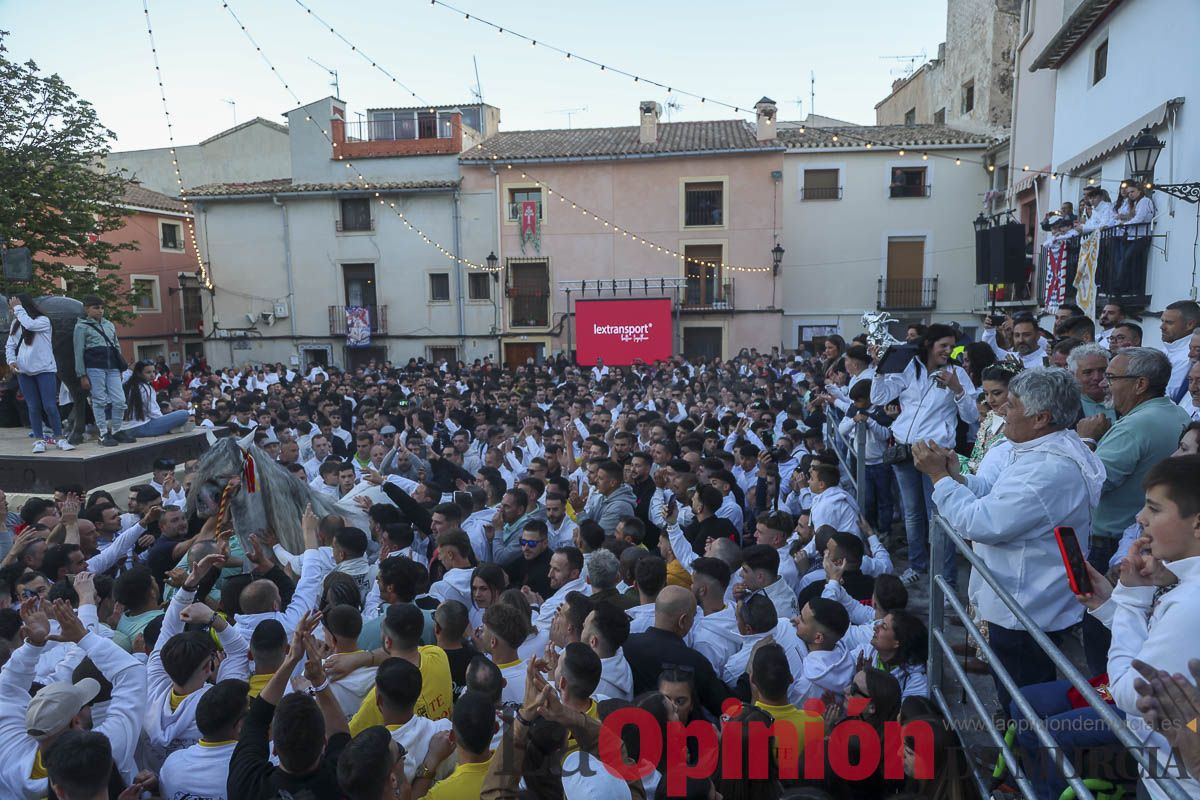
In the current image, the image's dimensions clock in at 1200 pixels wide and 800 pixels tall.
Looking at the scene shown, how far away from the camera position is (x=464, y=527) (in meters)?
6.10

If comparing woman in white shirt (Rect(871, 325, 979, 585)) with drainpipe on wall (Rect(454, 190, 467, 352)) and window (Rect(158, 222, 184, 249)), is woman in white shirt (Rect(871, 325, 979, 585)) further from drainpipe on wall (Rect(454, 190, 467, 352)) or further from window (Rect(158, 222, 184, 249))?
window (Rect(158, 222, 184, 249))

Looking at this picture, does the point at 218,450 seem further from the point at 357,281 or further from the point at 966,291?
A: the point at 966,291

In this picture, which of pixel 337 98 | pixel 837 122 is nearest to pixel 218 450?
pixel 337 98

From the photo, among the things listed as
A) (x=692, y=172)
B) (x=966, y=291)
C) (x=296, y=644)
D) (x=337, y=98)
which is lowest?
(x=296, y=644)

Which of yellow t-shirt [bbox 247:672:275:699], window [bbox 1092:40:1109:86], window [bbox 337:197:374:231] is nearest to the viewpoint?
yellow t-shirt [bbox 247:672:275:699]

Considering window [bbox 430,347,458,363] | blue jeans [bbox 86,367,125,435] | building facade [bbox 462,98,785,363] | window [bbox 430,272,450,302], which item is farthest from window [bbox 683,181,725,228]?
blue jeans [bbox 86,367,125,435]

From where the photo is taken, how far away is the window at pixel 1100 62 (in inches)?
452

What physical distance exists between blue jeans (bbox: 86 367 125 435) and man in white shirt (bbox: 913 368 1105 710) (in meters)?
9.15

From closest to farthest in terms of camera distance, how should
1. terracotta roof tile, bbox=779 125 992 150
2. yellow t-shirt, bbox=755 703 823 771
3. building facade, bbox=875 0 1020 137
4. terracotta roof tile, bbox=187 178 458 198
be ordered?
yellow t-shirt, bbox=755 703 823 771
building facade, bbox=875 0 1020 137
terracotta roof tile, bbox=779 125 992 150
terracotta roof tile, bbox=187 178 458 198

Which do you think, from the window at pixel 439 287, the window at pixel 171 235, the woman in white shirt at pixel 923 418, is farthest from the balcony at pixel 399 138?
the woman in white shirt at pixel 923 418

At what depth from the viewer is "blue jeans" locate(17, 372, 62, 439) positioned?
9102mm

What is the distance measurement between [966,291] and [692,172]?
30.8 feet

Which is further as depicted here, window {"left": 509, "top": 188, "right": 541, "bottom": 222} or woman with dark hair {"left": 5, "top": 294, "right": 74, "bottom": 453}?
window {"left": 509, "top": 188, "right": 541, "bottom": 222}

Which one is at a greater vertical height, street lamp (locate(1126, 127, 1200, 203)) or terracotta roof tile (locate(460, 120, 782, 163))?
terracotta roof tile (locate(460, 120, 782, 163))
